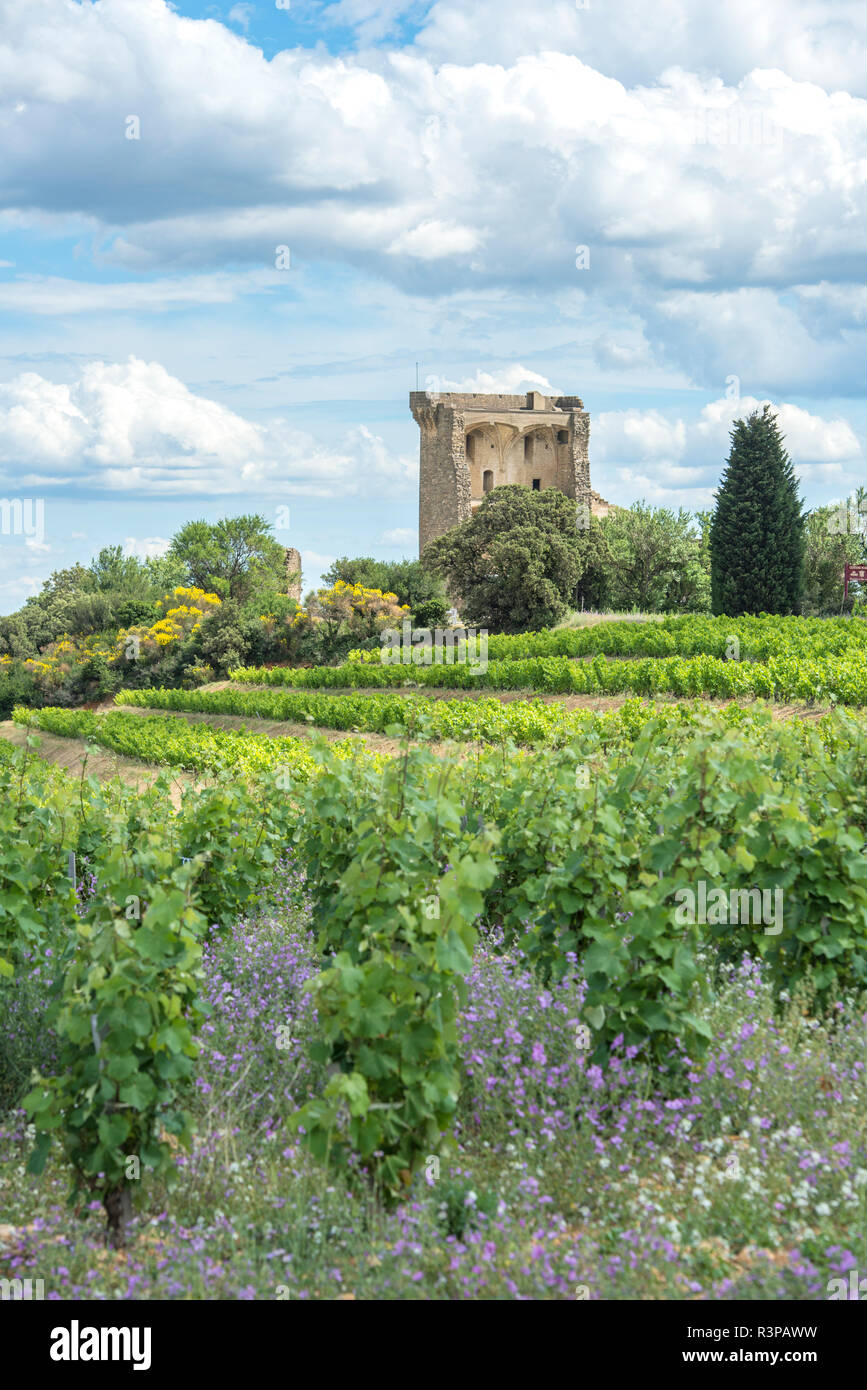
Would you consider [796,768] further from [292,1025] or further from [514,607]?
[514,607]

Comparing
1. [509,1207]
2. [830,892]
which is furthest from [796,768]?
[509,1207]

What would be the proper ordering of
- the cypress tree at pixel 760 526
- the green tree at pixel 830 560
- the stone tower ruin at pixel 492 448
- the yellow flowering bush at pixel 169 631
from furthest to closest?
the stone tower ruin at pixel 492 448 < the green tree at pixel 830 560 < the yellow flowering bush at pixel 169 631 < the cypress tree at pixel 760 526

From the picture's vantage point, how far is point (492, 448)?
57.7 metres

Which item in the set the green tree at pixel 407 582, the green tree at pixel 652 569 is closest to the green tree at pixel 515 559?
the green tree at pixel 407 582

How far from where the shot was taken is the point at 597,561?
39.5 m

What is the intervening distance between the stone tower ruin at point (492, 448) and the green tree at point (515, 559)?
15219 mm

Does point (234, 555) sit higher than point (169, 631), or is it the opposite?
point (234, 555)

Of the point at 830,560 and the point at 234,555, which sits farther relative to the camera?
the point at 234,555

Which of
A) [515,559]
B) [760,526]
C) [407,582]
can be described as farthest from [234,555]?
[760,526]

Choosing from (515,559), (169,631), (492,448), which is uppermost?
(492,448)

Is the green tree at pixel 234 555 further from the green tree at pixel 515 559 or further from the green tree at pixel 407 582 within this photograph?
the green tree at pixel 515 559

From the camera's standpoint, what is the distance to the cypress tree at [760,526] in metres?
34.8

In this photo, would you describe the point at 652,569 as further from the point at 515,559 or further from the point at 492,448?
the point at 492,448

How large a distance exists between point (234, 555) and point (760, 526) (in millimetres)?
36329
